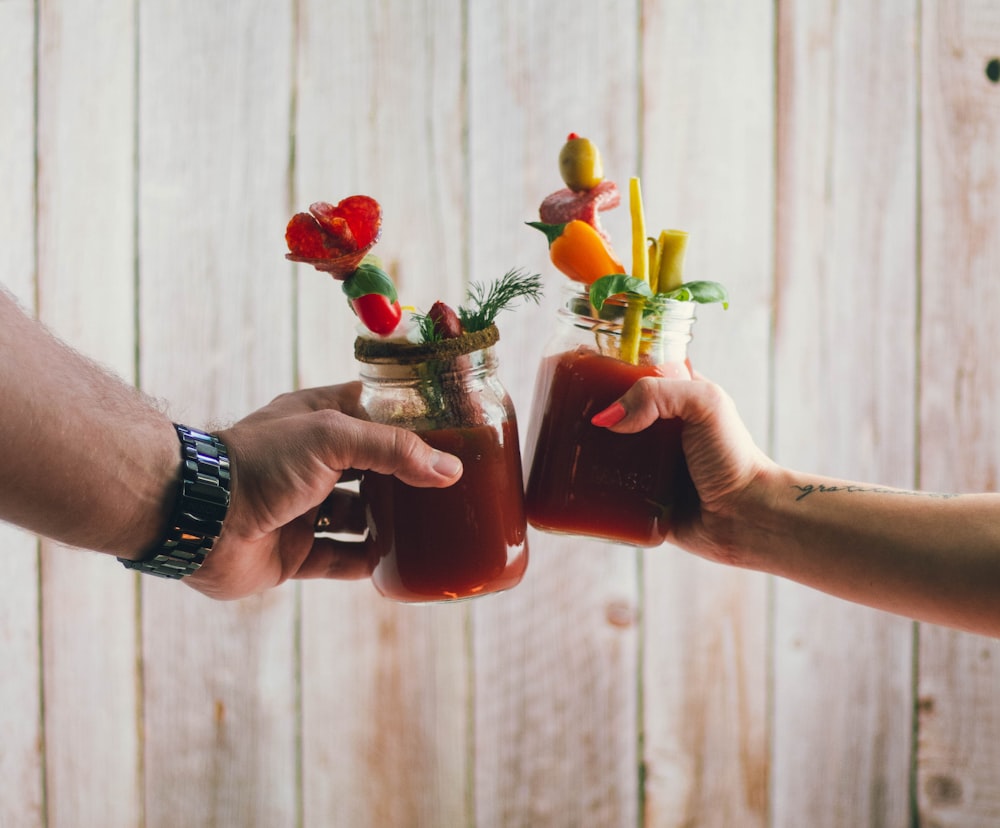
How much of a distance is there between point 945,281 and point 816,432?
0.31 m

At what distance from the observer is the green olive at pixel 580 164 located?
0.89 meters

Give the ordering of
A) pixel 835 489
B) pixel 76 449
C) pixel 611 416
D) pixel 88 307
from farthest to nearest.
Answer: pixel 88 307, pixel 835 489, pixel 611 416, pixel 76 449

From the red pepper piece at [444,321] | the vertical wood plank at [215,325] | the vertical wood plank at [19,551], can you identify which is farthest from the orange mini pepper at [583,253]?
the vertical wood plank at [19,551]

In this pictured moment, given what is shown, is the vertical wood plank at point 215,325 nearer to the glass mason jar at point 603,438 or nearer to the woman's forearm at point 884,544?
the glass mason jar at point 603,438

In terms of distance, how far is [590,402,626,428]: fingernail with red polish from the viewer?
867mm

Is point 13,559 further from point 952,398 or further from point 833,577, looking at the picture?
point 952,398

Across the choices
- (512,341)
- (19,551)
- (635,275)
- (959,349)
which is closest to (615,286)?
(635,275)

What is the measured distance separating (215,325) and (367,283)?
591 mm

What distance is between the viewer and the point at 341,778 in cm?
136

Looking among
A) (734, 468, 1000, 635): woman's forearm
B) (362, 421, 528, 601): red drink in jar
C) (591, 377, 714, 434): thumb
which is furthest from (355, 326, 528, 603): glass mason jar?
(734, 468, 1000, 635): woman's forearm

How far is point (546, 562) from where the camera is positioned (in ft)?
4.47

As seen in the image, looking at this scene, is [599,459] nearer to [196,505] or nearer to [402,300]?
[196,505]

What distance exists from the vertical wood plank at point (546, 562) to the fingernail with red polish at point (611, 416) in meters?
0.46

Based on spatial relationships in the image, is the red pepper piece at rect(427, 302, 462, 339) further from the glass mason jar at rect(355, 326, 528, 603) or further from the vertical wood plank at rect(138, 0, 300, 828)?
the vertical wood plank at rect(138, 0, 300, 828)
